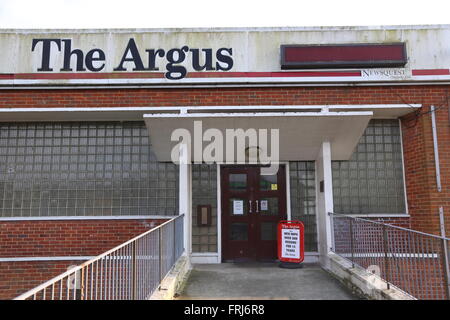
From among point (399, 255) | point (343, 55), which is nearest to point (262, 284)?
point (399, 255)

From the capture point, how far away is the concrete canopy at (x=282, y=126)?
693 cm

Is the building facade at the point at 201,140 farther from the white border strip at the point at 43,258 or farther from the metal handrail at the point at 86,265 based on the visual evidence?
the metal handrail at the point at 86,265

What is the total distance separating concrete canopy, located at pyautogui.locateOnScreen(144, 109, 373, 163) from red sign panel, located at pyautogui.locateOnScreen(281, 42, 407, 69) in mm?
1435

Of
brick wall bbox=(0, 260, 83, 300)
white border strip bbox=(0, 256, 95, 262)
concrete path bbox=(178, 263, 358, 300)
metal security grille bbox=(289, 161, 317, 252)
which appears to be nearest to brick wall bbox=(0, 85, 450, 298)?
white border strip bbox=(0, 256, 95, 262)

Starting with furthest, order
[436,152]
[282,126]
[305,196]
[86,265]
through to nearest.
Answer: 1. [305,196]
2. [436,152]
3. [282,126]
4. [86,265]

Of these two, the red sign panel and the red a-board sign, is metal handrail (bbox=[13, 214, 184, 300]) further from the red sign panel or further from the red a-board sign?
the red sign panel

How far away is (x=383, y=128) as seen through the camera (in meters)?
8.80

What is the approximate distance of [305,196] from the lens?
28.8 ft

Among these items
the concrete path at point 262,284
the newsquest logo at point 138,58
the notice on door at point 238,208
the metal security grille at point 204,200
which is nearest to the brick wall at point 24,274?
the metal security grille at point 204,200

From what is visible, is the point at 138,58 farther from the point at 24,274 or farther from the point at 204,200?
the point at 24,274

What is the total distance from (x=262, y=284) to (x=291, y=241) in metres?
1.57

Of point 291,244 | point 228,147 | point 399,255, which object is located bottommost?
point 291,244

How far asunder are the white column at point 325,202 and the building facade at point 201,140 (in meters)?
0.03
